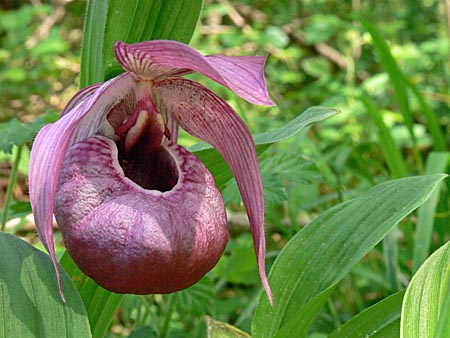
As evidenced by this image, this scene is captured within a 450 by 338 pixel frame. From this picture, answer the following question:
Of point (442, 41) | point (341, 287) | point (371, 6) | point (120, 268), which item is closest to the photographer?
point (120, 268)

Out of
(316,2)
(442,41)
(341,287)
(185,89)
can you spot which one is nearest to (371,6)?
(316,2)

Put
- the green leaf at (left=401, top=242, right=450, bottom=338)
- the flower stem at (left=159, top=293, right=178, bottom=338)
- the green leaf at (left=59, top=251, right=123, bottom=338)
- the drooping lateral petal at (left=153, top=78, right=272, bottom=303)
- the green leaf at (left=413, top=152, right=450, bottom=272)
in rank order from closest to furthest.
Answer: the green leaf at (left=401, top=242, right=450, bottom=338), the drooping lateral petal at (left=153, top=78, right=272, bottom=303), the green leaf at (left=59, top=251, right=123, bottom=338), the flower stem at (left=159, top=293, right=178, bottom=338), the green leaf at (left=413, top=152, right=450, bottom=272)

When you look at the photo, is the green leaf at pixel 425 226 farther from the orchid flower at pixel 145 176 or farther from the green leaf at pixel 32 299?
the green leaf at pixel 32 299

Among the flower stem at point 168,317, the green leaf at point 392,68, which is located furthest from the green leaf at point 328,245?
the green leaf at point 392,68

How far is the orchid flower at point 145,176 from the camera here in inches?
26.8

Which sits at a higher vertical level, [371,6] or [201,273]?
[371,6]

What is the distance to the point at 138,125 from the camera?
0.88 metres

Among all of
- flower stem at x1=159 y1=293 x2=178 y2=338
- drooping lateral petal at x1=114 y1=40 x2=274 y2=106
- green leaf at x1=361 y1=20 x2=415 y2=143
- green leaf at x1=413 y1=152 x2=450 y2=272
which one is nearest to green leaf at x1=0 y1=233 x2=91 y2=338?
drooping lateral petal at x1=114 y1=40 x2=274 y2=106

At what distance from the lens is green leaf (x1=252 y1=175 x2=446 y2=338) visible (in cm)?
89

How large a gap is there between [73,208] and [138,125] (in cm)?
21

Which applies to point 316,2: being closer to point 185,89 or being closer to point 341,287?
point 341,287

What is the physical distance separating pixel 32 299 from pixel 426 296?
0.46 meters

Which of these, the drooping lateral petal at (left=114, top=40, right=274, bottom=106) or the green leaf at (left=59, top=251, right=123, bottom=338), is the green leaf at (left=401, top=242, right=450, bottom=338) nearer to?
the drooping lateral petal at (left=114, top=40, right=274, bottom=106)

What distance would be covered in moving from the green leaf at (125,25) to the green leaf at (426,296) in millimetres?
525
